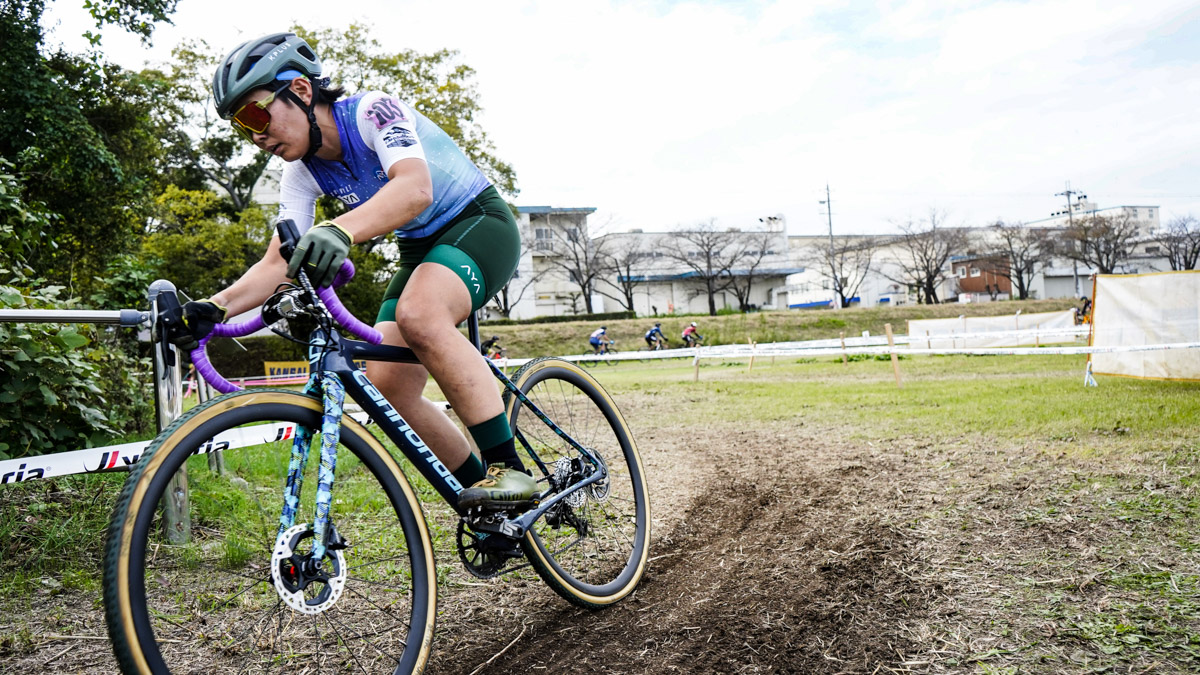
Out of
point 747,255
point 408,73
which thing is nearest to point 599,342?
point 408,73

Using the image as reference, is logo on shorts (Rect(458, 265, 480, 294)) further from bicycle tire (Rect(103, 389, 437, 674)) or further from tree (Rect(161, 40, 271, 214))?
tree (Rect(161, 40, 271, 214))

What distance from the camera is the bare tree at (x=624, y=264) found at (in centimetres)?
5769

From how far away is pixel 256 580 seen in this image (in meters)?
2.19

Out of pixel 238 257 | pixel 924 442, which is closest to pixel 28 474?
pixel 924 442

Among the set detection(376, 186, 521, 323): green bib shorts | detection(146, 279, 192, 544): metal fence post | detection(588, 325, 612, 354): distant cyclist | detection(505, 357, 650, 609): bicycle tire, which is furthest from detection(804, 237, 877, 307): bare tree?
detection(376, 186, 521, 323): green bib shorts

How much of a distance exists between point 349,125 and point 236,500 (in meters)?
3.19

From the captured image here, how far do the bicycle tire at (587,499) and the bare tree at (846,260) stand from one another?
194 feet

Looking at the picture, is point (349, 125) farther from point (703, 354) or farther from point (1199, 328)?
point (703, 354)

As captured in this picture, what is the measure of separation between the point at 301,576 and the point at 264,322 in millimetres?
728

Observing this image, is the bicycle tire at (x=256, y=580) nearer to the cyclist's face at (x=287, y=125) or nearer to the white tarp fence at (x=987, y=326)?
the cyclist's face at (x=287, y=125)

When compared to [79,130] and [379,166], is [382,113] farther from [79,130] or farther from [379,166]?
[79,130]

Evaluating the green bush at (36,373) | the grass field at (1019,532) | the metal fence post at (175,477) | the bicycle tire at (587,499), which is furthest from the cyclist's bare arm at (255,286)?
the green bush at (36,373)

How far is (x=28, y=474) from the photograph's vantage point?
9.55ft

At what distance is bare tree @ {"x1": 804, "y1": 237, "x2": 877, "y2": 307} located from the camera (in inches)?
2427
